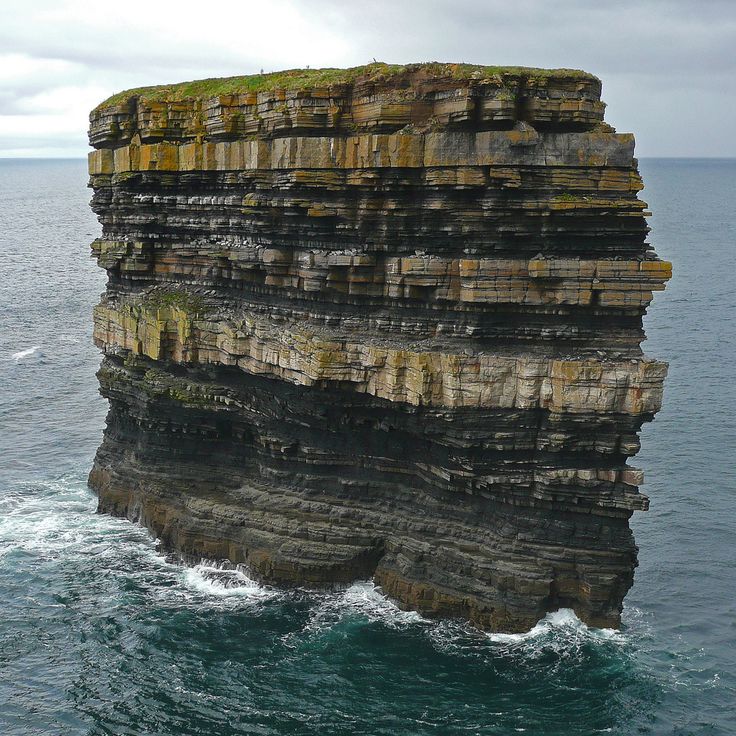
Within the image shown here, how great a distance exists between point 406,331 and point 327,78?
36.3 ft

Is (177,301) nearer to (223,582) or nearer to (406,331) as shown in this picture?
(406,331)

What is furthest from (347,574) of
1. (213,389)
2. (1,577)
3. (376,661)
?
(1,577)

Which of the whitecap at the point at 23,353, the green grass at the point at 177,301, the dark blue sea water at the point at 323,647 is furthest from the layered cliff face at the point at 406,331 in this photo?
the whitecap at the point at 23,353

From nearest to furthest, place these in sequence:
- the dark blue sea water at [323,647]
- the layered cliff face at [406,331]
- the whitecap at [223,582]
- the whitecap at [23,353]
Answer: the dark blue sea water at [323,647]
the layered cliff face at [406,331]
the whitecap at [223,582]
the whitecap at [23,353]

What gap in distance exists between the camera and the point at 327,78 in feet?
158

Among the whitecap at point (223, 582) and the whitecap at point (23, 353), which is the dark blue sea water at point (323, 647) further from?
the whitecap at point (23, 353)

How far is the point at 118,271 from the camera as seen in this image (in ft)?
192

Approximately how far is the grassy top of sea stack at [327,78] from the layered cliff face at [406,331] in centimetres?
15

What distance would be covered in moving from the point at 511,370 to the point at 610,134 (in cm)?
934

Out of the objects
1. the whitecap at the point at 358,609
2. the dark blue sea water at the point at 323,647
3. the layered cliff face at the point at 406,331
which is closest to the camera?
the dark blue sea water at the point at 323,647

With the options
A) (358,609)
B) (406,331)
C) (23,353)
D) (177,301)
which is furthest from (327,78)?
(23,353)

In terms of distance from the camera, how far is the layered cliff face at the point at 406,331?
43094 millimetres

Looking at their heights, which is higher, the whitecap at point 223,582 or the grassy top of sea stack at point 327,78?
the grassy top of sea stack at point 327,78

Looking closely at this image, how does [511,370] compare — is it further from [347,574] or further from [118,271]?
[118,271]
